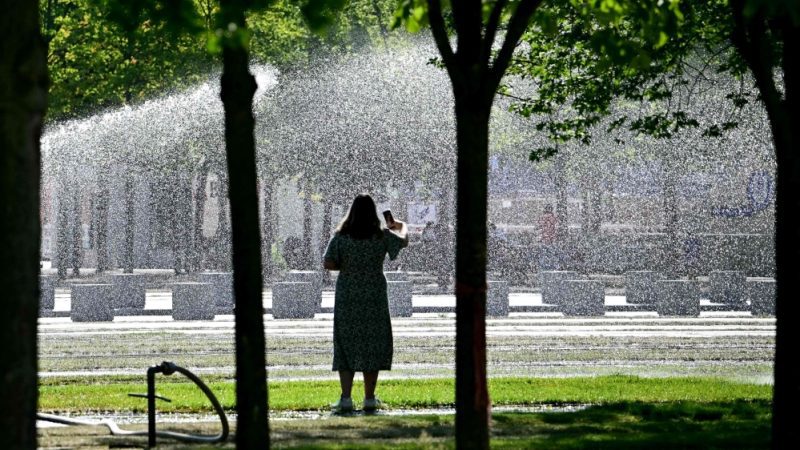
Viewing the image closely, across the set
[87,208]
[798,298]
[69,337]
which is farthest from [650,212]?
[798,298]

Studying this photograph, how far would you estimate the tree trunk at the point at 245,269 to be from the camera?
23.5ft

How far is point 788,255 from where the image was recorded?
8.02 metres

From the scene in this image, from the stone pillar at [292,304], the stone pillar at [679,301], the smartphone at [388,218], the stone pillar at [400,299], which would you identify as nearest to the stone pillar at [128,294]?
the stone pillar at [292,304]

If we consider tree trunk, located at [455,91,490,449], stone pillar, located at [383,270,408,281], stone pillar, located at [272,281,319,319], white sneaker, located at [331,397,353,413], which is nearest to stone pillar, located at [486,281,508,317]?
stone pillar, located at [383,270,408,281]

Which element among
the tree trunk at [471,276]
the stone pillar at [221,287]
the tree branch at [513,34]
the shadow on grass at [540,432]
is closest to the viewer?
the tree trunk at [471,276]

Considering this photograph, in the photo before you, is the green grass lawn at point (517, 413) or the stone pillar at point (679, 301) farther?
the stone pillar at point (679, 301)

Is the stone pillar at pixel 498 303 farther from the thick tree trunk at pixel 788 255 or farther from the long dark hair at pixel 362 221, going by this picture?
the thick tree trunk at pixel 788 255

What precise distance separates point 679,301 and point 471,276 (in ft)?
76.8

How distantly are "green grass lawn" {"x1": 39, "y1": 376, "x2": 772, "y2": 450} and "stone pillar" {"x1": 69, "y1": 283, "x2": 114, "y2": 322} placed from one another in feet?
37.1

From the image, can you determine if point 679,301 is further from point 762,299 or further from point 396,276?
point 396,276

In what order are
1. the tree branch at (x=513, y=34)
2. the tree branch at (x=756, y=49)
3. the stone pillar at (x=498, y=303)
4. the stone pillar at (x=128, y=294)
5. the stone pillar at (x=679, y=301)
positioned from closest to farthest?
the tree branch at (x=513, y=34)
the tree branch at (x=756, y=49)
the stone pillar at (x=498, y=303)
the stone pillar at (x=679, y=301)
the stone pillar at (x=128, y=294)

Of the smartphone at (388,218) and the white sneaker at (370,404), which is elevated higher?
the smartphone at (388,218)

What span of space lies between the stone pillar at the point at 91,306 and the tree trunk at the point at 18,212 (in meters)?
22.7

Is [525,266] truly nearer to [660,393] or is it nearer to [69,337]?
[69,337]
